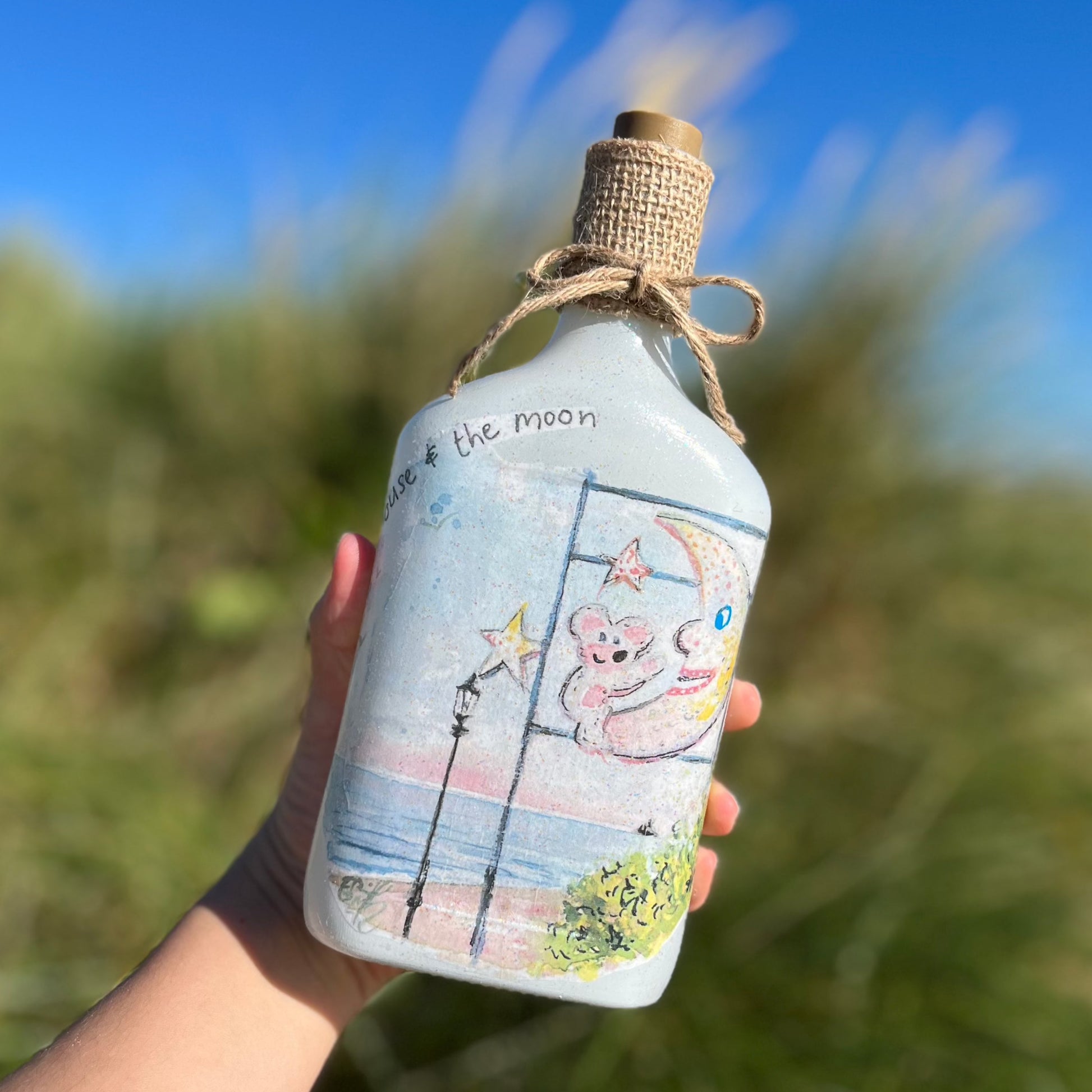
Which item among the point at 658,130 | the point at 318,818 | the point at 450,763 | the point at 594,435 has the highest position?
the point at 658,130

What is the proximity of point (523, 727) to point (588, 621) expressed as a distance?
0.32 feet

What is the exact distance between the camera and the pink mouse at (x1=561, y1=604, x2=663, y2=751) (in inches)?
29.1

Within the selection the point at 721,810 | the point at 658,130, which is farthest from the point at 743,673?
the point at 658,130

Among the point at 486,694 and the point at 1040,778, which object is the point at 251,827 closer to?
the point at 486,694

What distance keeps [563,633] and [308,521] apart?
1.25 m

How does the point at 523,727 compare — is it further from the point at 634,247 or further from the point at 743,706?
the point at 634,247

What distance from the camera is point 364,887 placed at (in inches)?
28.8

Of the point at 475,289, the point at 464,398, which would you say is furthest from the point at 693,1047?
the point at 475,289

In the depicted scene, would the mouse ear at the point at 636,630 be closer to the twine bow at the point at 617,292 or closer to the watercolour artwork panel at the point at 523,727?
the watercolour artwork panel at the point at 523,727

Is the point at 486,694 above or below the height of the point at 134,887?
above

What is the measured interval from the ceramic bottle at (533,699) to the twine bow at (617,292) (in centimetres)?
7

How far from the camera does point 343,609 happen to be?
83 centimetres

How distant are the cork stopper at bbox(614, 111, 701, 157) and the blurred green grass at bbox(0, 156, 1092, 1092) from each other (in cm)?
99

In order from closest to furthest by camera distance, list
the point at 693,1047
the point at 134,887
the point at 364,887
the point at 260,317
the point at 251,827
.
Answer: the point at 364,887
the point at 693,1047
the point at 134,887
the point at 251,827
the point at 260,317
